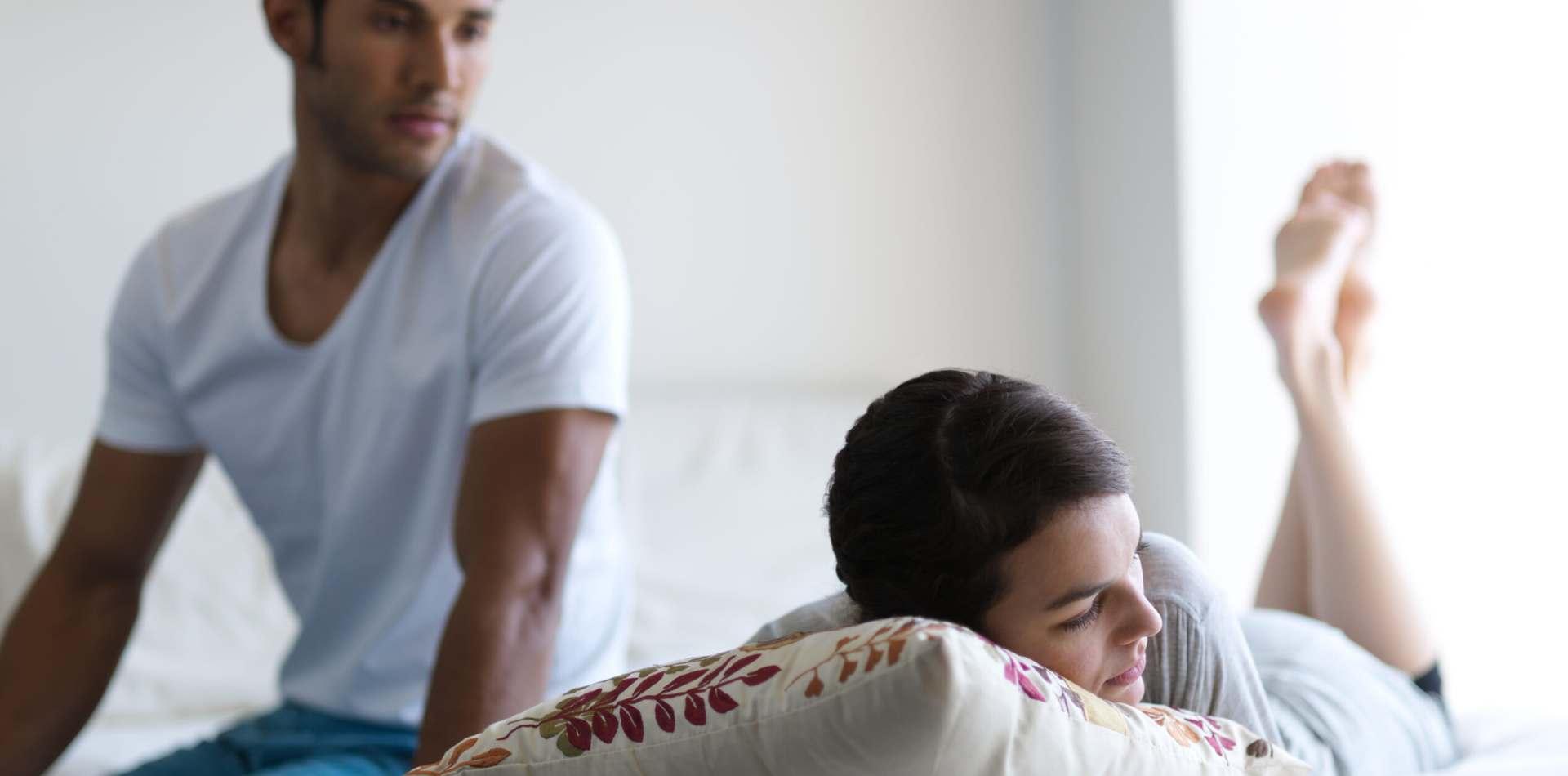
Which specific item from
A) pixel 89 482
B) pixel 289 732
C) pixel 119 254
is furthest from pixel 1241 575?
pixel 119 254

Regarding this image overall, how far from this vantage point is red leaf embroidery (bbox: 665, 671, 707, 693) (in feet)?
1.92

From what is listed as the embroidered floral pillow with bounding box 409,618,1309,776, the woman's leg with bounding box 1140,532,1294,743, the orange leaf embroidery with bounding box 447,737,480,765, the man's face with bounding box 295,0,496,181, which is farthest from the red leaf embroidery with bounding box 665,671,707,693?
the man's face with bounding box 295,0,496,181

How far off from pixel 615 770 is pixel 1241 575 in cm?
199

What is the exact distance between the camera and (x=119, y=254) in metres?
2.12

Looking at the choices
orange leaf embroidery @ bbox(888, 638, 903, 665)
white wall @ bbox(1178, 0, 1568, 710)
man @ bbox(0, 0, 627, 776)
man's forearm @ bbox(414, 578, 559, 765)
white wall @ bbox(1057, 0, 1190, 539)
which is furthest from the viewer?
white wall @ bbox(1057, 0, 1190, 539)

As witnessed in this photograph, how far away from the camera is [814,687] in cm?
52

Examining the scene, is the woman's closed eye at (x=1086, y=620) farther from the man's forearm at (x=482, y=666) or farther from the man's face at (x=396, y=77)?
the man's face at (x=396, y=77)

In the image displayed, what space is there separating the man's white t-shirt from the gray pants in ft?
1.55

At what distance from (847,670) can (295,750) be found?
2.56ft

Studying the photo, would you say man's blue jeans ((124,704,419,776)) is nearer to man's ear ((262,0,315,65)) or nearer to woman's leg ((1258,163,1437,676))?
man's ear ((262,0,315,65))

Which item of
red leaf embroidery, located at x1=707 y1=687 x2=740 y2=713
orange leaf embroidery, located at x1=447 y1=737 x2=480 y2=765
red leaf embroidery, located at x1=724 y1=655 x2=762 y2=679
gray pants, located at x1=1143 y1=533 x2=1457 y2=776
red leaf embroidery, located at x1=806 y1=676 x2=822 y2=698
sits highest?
red leaf embroidery, located at x1=806 y1=676 x2=822 y2=698

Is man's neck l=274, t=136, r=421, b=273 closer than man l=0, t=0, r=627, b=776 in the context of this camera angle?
No

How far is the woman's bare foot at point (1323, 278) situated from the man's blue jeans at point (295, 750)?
3.64 feet

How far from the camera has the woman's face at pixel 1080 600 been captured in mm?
688
